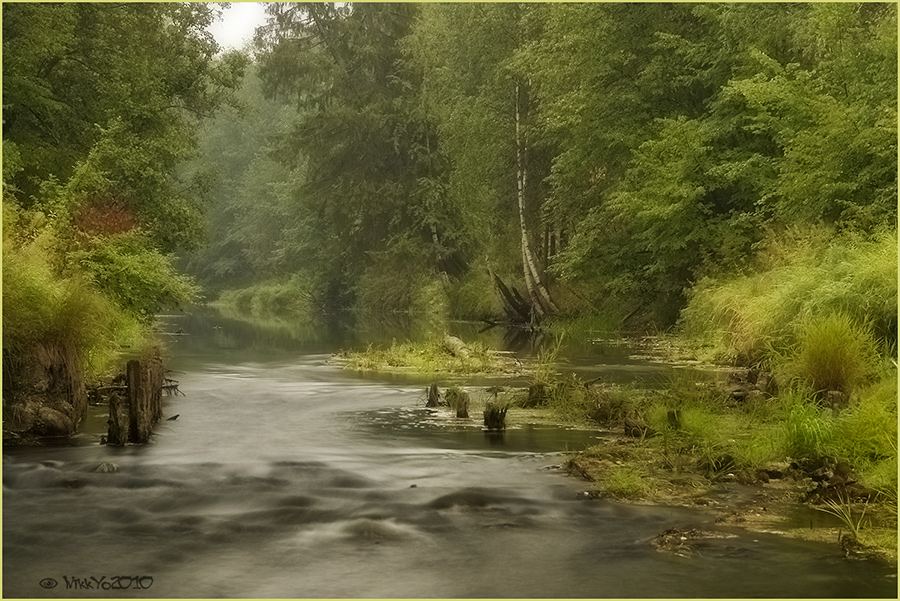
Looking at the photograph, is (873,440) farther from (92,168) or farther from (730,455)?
(92,168)

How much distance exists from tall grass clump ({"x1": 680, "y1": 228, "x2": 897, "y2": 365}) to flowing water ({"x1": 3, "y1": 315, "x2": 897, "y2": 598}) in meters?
5.56

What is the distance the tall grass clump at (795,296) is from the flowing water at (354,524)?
5555 mm

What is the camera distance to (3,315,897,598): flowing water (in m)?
9.52

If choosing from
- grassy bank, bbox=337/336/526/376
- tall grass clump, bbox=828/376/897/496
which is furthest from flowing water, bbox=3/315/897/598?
grassy bank, bbox=337/336/526/376

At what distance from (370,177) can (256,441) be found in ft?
124

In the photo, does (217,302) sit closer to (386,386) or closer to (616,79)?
(616,79)

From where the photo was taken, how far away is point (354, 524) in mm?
11766

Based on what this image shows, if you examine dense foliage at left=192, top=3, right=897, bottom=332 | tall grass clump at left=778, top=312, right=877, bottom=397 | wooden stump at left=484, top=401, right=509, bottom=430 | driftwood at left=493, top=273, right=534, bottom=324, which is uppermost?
dense foliage at left=192, top=3, right=897, bottom=332

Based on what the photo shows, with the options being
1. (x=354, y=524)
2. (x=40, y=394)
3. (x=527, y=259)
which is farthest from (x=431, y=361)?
(x=354, y=524)

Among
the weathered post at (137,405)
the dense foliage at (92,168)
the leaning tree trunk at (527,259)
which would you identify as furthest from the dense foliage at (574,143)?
the weathered post at (137,405)

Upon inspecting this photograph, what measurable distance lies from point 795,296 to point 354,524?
39.8ft

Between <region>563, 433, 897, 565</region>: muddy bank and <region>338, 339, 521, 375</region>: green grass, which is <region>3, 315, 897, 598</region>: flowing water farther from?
<region>338, 339, 521, 375</region>: green grass

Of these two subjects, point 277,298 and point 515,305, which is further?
point 277,298

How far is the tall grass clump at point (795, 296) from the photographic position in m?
18.4
